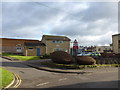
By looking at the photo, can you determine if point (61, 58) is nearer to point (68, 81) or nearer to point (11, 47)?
point (68, 81)

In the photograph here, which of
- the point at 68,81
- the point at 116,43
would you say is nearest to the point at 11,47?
the point at 116,43

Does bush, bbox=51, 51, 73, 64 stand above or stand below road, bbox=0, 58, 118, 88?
above

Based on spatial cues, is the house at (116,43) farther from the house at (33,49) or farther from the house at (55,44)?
the house at (33,49)

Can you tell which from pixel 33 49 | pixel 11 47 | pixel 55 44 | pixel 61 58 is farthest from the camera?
pixel 11 47

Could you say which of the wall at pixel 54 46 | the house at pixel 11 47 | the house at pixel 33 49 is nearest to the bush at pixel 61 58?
the house at pixel 33 49

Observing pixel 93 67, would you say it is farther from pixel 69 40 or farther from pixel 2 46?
pixel 2 46

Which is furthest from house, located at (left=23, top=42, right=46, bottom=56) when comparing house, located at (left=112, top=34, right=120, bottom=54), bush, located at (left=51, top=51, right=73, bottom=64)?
house, located at (left=112, top=34, right=120, bottom=54)

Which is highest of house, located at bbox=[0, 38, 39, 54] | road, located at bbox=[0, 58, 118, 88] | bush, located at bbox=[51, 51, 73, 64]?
house, located at bbox=[0, 38, 39, 54]

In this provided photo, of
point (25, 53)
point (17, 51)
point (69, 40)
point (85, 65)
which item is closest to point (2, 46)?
point (17, 51)

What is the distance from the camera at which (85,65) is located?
54.5ft

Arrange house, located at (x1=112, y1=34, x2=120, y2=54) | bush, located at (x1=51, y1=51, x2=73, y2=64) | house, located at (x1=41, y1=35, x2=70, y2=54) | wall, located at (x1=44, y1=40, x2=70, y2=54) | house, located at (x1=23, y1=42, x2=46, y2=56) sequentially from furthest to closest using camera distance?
1. house, located at (x1=112, y1=34, x2=120, y2=54)
2. house, located at (x1=41, y1=35, x2=70, y2=54)
3. wall, located at (x1=44, y1=40, x2=70, y2=54)
4. house, located at (x1=23, y1=42, x2=46, y2=56)
5. bush, located at (x1=51, y1=51, x2=73, y2=64)

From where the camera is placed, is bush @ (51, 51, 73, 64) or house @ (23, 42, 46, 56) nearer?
bush @ (51, 51, 73, 64)

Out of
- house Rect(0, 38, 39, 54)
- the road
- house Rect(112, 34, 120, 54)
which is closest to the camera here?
the road

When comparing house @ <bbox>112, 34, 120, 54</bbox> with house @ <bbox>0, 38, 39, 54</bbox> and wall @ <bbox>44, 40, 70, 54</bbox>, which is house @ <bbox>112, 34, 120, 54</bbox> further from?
house @ <bbox>0, 38, 39, 54</bbox>
